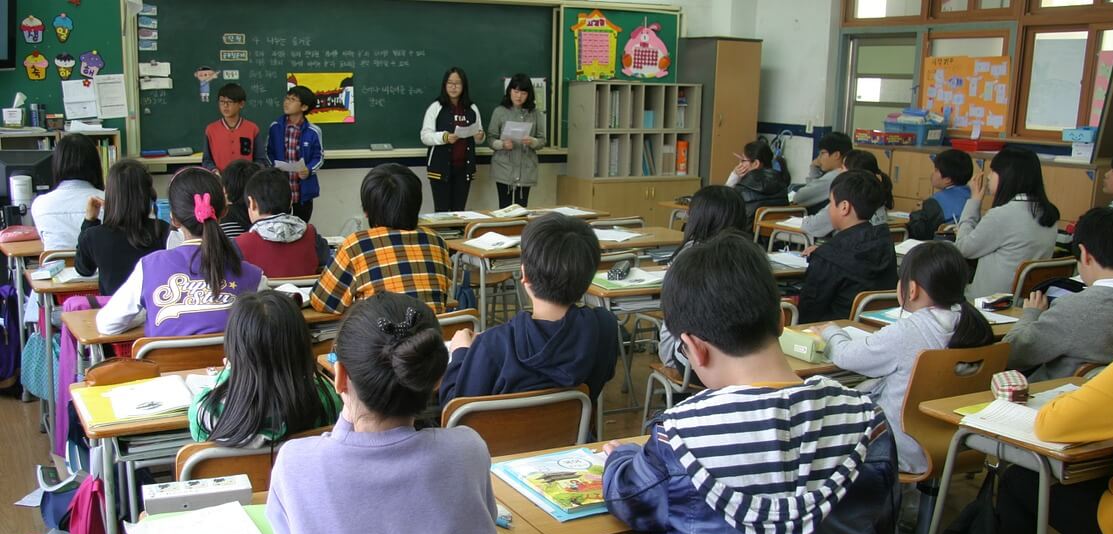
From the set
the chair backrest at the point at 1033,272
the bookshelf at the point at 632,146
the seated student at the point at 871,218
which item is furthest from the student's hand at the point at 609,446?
the bookshelf at the point at 632,146

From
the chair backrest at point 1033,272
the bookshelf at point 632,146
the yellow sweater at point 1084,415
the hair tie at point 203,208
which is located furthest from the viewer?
the bookshelf at point 632,146

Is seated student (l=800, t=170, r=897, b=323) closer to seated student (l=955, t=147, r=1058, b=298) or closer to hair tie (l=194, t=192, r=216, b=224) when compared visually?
seated student (l=955, t=147, r=1058, b=298)

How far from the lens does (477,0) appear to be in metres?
8.20

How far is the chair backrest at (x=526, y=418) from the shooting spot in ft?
8.04

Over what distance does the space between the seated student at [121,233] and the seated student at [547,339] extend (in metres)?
1.61

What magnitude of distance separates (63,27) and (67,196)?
9.23 feet

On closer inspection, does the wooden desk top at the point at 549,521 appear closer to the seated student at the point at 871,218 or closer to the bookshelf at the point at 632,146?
the seated student at the point at 871,218

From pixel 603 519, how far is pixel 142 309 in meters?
1.94

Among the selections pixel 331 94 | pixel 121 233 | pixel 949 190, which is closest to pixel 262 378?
pixel 121 233

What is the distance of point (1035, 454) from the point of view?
250cm

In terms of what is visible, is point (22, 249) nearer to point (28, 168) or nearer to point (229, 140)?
point (28, 168)

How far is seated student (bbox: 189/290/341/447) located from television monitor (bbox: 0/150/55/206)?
11.6 feet

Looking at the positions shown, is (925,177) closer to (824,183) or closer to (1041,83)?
(1041,83)

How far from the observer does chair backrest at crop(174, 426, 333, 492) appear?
2150 millimetres
